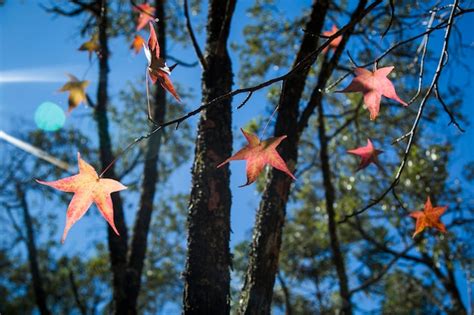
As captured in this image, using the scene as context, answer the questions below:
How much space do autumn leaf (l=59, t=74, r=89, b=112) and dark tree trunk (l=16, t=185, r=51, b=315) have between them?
10.6 ft

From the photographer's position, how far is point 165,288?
12.2 meters

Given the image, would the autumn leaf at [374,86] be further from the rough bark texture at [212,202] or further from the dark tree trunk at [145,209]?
the dark tree trunk at [145,209]

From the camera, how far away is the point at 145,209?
4.13 meters

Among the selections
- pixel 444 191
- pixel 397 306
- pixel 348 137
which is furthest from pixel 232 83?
pixel 397 306

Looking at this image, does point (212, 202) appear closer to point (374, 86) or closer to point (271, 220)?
point (271, 220)

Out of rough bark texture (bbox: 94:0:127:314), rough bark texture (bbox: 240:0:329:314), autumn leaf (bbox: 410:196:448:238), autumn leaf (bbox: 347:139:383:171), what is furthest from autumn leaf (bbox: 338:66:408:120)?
rough bark texture (bbox: 94:0:127:314)

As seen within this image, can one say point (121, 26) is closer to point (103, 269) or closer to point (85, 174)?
point (85, 174)

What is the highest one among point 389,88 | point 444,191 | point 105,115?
point 444,191

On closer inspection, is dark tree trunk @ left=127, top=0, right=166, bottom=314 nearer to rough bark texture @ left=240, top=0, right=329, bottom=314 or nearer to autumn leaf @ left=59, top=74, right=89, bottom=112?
autumn leaf @ left=59, top=74, right=89, bottom=112

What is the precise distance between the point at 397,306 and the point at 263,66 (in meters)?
7.43

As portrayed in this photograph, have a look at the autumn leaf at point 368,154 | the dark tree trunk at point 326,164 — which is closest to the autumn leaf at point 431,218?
the autumn leaf at point 368,154

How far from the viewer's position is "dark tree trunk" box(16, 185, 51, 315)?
5297 mm

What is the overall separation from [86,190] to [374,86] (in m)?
1.06

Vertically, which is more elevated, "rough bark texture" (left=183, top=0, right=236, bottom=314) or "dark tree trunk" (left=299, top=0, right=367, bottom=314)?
"dark tree trunk" (left=299, top=0, right=367, bottom=314)
